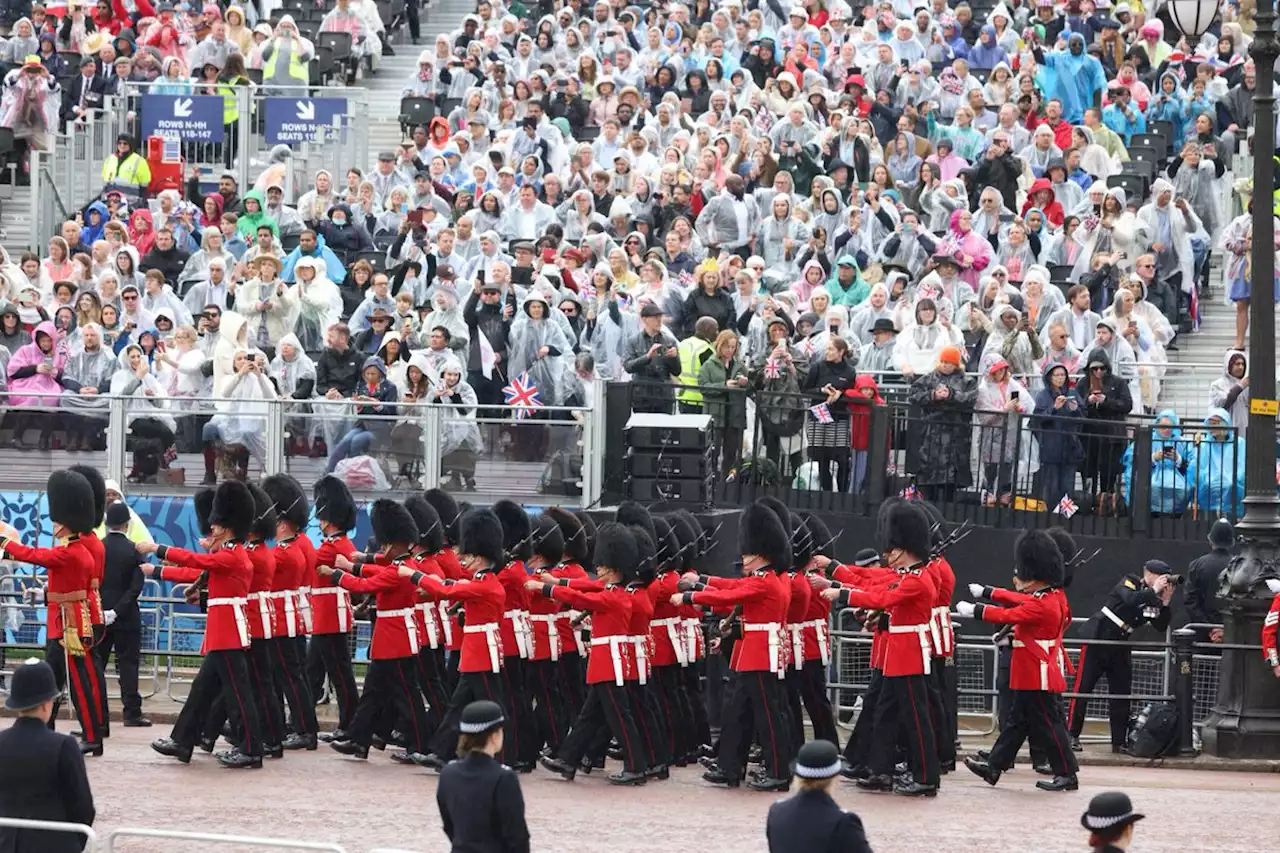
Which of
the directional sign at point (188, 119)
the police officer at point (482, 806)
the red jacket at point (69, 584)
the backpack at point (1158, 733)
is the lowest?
the backpack at point (1158, 733)

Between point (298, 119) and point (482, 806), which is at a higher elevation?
point (298, 119)

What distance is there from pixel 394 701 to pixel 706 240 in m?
9.34

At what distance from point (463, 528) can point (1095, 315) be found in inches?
319

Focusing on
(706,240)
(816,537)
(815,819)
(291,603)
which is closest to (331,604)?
(291,603)

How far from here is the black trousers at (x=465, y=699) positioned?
15.4 meters

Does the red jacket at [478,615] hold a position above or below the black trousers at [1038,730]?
above

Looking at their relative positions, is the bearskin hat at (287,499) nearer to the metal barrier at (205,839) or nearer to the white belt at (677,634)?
the white belt at (677,634)

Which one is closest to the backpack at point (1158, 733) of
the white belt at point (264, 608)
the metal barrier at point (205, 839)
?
the white belt at point (264, 608)

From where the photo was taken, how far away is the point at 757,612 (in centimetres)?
1522

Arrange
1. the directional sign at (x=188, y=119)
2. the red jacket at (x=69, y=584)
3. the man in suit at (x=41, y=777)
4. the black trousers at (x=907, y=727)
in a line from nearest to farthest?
the man in suit at (x=41, y=777)
the black trousers at (x=907, y=727)
the red jacket at (x=69, y=584)
the directional sign at (x=188, y=119)

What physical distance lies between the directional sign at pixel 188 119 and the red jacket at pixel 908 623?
1357cm

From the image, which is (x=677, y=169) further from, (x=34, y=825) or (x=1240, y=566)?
(x=34, y=825)

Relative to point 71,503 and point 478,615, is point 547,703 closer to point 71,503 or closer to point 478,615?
point 478,615

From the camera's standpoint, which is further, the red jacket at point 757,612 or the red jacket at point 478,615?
the red jacket at point 478,615
